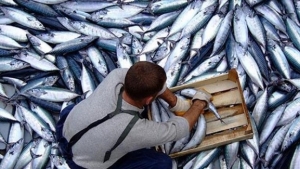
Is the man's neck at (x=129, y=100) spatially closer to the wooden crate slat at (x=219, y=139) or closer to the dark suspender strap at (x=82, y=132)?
the dark suspender strap at (x=82, y=132)

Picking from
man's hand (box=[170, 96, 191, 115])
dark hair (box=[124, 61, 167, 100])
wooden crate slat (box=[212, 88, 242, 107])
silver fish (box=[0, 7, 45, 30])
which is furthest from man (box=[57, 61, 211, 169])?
silver fish (box=[0, 7, 45, 30])

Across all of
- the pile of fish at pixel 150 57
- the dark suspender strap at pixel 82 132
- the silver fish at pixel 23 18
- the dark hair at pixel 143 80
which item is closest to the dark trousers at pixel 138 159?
the dark suspender strap at pixel 82 132

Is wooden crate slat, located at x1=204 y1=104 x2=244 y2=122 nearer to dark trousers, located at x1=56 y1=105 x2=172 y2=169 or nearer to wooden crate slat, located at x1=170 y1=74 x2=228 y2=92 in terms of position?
wooden crate slat, located at x1=170 y1=74 x2=228 y2=92

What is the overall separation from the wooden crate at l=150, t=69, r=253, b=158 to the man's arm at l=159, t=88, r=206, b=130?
0.22 metres

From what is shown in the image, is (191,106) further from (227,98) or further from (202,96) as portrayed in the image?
(227,98)

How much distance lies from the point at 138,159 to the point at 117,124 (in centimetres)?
46

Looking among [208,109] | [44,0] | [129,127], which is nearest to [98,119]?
[129,127]

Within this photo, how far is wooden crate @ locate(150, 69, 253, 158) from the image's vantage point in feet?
9.99

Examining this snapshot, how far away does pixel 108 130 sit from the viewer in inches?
96.3

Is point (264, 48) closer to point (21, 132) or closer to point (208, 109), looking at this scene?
point (208, 109)

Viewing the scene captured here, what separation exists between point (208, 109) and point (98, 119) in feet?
3.17

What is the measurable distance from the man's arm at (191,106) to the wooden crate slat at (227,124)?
0.21 m

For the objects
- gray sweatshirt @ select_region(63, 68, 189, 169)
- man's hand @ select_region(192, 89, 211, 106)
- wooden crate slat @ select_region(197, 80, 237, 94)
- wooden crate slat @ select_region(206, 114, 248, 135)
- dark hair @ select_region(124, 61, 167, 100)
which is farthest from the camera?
wooden crate slat @ select_region(197, 80, 237, 94)

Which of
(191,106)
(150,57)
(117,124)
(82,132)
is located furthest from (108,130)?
(150,57)
